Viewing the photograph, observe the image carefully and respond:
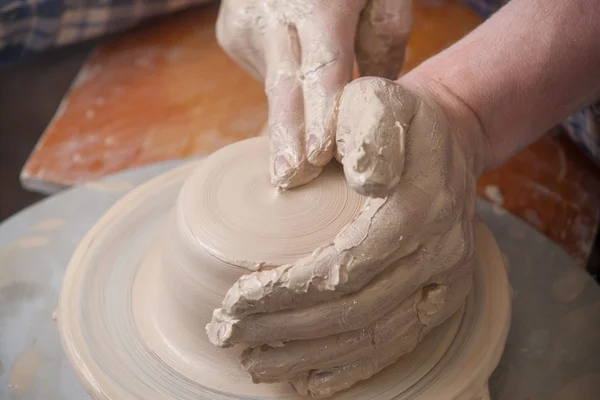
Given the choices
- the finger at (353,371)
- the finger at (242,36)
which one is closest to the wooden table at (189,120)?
the finger at (242,36)

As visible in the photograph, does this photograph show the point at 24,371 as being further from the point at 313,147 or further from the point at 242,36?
the point at 242,36

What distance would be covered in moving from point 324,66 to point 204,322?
51 centimetres

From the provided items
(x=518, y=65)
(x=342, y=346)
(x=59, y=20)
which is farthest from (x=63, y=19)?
(x=342, y=346)

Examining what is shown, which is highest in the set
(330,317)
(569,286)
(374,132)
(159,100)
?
(374,132)

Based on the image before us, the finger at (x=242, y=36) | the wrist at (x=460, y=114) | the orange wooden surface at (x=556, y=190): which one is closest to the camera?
the wrist at (x=460, y=114)

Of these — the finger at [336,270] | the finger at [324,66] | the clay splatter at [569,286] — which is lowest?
the clay splatter at [569,286]

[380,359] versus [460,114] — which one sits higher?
[460,114]

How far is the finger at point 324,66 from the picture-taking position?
1.05 m

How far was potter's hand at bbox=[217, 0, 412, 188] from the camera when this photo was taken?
1063 millimetres

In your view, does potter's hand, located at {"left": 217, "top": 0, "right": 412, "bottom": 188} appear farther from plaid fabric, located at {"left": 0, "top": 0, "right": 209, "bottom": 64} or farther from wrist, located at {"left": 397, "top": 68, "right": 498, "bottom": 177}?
plaid fabric, located at {"left": 0, "top": 0, "right": 209, "bottom": 64}

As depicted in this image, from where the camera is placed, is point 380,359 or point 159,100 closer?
point 380,359

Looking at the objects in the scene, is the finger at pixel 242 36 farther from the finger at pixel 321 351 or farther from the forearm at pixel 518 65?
the finger at pixel 321 351

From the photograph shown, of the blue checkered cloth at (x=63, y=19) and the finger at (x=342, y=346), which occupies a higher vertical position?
the finger at (x=342, y=346)

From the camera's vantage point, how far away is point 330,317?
0.93 meters
